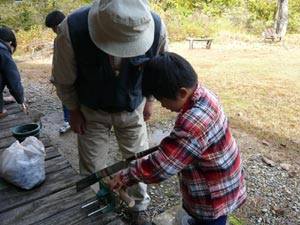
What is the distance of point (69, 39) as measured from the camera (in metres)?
1.54

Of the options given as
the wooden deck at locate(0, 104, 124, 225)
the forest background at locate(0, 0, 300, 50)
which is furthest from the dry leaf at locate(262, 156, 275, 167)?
the forest background at locate(0, 0, 300, 50)

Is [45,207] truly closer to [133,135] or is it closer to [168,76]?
[133,135]

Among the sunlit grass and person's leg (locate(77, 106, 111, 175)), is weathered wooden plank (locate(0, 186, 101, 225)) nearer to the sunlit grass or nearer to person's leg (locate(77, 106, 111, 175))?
person's leg (locate(77, 106, 111, 175))

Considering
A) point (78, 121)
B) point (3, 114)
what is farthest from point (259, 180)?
point (3, 114)

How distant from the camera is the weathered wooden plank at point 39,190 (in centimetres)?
167

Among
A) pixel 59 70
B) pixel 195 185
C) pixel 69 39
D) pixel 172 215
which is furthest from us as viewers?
pixel 172 215

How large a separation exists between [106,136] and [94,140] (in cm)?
9

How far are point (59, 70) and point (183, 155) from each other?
91 centimetres

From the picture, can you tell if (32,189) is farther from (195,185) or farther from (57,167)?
(195,185)

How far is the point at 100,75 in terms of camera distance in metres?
1.64

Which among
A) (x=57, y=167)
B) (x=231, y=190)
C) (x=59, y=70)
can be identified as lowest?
(x=57, y=167)

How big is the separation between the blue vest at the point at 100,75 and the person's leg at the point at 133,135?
0.24 ft

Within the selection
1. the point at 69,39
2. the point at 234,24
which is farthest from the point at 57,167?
the point at 234,24

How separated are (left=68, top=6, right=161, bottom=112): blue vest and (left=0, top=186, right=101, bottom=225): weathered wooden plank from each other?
1.70 feet
